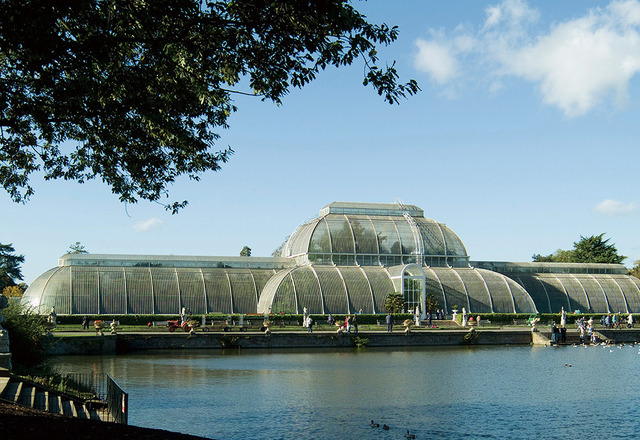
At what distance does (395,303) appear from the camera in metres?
68.7

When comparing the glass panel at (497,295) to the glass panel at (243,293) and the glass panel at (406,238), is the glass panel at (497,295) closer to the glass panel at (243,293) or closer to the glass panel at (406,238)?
the glass panel at (406,238)

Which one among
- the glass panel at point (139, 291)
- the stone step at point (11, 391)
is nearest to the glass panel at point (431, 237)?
the glass panel at point (139, 291)

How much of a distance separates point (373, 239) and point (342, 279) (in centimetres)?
830

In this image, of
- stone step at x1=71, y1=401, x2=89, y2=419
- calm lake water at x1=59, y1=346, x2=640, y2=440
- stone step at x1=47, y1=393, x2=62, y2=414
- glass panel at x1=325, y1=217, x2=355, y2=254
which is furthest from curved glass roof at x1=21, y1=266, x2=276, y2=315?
stone step at x1=71, y1=401, x2=89, y2=419

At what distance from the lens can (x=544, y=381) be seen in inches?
1288

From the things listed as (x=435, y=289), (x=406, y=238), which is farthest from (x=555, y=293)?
(x=406, y=238)

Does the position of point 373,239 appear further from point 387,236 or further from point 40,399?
point 40,399

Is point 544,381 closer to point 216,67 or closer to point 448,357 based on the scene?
point 448,357

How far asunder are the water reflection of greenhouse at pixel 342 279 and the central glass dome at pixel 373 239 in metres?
0.12

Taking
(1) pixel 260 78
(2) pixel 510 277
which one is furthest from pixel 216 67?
(2) pixel 510 277

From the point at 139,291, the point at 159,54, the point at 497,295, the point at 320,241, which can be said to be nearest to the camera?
the point at 159,54

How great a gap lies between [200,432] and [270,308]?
47424mm

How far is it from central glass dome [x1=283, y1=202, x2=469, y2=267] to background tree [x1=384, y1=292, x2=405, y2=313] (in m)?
8.05

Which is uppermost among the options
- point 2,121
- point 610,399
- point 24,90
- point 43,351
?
point 24,90
